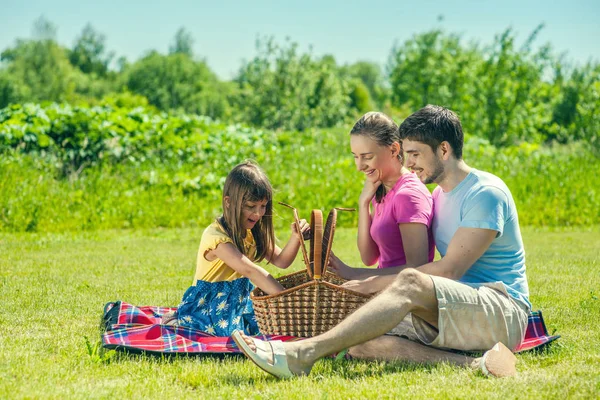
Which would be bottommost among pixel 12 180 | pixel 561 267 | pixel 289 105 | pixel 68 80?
pixel 561 267

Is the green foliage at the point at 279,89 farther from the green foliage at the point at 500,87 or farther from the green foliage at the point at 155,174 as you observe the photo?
the green foliage at the point at 155,174

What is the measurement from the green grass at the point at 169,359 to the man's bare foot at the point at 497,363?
83 millimetres

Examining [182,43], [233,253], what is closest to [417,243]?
[233,253]

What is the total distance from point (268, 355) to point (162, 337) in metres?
1.30

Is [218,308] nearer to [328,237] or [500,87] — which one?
[328,237]

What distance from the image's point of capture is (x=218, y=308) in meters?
5.40

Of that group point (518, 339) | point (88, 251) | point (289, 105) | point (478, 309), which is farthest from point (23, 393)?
point (289, 105)

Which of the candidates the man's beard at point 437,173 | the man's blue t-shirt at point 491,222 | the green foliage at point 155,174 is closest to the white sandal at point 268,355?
the man's blue t-shirt at point 491,222

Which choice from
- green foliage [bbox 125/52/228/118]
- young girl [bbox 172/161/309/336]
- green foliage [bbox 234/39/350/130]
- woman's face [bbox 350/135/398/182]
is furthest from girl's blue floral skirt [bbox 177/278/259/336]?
green foliage [bbox 125/52/228/118]

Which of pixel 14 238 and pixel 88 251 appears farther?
pixel 14 238

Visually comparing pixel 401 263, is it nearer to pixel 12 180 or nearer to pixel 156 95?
pixel 12 180

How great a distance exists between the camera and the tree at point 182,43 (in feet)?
344

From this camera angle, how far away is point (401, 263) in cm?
515

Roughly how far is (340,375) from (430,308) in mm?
640
